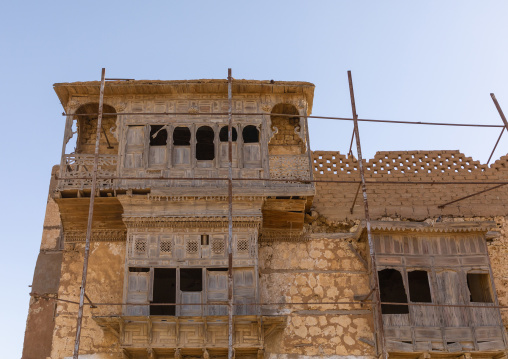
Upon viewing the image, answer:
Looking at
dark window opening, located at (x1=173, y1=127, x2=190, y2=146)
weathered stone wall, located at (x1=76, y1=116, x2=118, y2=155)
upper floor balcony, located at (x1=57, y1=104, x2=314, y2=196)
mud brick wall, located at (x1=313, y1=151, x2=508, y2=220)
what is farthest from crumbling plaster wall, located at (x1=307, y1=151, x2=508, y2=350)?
weathered stone wall, located at (x1=76, y1=116, x2=118, y2=155)

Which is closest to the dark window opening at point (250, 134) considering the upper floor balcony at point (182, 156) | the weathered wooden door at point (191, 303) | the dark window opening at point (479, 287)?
the upper floor balcony at point (182, 156)

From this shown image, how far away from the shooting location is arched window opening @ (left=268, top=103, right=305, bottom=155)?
18.1 metres

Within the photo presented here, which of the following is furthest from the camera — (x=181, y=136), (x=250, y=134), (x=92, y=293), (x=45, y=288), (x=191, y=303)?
(x=181, y=136)

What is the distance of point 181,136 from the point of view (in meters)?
18.5

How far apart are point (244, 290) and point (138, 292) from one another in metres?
2.36

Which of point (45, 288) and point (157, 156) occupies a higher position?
point (157, 156)

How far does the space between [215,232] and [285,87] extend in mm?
4159

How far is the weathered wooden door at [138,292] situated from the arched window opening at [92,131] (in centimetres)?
381

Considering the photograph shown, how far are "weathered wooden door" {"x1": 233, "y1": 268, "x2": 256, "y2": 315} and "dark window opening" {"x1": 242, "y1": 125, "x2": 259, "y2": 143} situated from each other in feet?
12.1

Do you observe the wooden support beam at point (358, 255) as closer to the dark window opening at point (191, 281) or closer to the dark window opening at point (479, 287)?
the dark window opening at point (479, 287)

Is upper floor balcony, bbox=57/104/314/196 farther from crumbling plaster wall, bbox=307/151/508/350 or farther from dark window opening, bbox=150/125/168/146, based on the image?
crumbling plaster wall, bbox=307/151/508/350

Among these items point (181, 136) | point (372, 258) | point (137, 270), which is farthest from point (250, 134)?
point (372, 258)

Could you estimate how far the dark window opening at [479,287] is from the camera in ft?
53.2

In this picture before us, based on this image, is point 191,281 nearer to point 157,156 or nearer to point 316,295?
point 157,156
